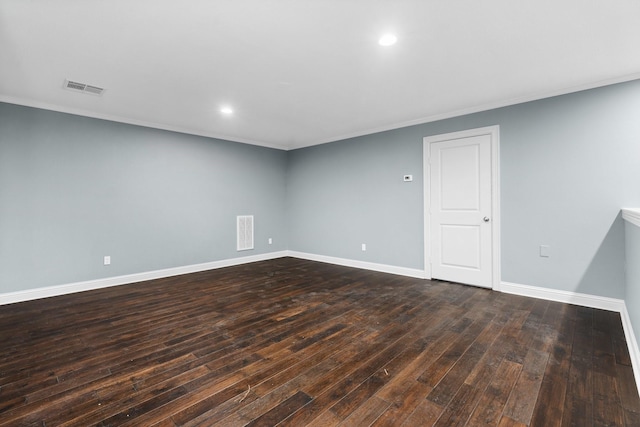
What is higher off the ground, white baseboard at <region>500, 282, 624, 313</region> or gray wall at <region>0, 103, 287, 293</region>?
gray wall at <region>0, 103, 287, 293</region>

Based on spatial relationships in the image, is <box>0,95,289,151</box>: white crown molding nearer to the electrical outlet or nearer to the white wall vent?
the white wall vent

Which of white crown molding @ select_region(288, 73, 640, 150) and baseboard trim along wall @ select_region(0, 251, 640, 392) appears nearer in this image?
baseboard trim along wall @ select_region(0, 251, 640, 392)

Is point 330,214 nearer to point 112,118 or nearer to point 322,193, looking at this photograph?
point 322,193

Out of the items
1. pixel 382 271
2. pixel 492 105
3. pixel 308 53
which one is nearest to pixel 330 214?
pixel 382 271

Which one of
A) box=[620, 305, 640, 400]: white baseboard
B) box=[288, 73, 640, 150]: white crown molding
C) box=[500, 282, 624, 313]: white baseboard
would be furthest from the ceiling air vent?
box=[500, 282, 624, 313]: white baseboard

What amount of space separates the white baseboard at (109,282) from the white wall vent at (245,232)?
9.4 inches

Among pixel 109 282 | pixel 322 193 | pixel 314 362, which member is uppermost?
pixel 322 193

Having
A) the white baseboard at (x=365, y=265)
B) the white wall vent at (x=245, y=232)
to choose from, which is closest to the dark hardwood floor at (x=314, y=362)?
the white baseboard at (x=365, y=265)

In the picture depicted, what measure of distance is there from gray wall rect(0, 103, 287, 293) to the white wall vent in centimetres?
13

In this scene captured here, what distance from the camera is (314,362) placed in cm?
214

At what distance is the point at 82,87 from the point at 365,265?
15.3 feet

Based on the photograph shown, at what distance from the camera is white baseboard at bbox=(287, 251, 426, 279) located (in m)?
4.68

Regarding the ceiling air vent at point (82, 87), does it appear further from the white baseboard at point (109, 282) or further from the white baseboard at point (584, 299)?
the white baseboard at point (584, 299)

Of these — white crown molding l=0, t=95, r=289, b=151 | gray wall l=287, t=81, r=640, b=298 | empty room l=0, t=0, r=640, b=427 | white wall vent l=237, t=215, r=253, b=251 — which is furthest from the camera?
white wall vent l=237, t=215, r=253, b=251
